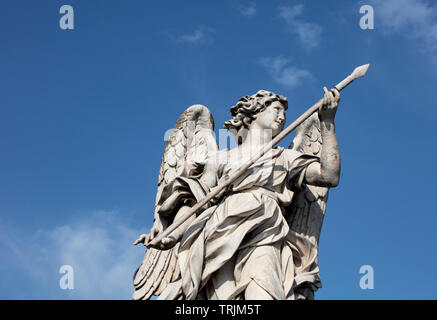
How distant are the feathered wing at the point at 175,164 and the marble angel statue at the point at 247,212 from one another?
0.05ft

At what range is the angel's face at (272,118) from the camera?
10320 millimetres

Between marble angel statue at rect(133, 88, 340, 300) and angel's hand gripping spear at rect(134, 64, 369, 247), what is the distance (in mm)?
82

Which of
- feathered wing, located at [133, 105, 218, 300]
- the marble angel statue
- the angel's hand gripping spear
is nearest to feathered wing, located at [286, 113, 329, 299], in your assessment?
the marble angel statue

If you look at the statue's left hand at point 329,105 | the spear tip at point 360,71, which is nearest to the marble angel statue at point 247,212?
the statue's left hand at point 329,105

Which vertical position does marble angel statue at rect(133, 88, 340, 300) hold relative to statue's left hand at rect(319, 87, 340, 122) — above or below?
below

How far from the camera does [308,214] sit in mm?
10273

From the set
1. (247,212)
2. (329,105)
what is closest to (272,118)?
(329,105)

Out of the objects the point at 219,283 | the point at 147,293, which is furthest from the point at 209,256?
the point at 147,293

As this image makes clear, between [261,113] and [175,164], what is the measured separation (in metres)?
1.59

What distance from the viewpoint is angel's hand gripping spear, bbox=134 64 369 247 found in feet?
31.4

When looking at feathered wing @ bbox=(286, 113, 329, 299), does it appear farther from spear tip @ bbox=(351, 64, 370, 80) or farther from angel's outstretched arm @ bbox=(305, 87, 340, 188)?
spear tip @ bbox=(351, 64, 370, 80)

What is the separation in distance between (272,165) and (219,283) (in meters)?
1.72

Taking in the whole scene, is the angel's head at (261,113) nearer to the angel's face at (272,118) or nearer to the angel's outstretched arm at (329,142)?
the angel's face at (272,118)

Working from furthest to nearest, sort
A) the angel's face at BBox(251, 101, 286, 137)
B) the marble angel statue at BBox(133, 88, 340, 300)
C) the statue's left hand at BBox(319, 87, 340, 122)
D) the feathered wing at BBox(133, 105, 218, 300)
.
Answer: the angel's face at BBox(251, 101, 286, 137) < the feathered wing at BBox(133, 105, 218, 300) < the statue's left hand at BBox(319, 87, 340, 122) < the marble angel statue at BBox(133, 88, 340, 300)
